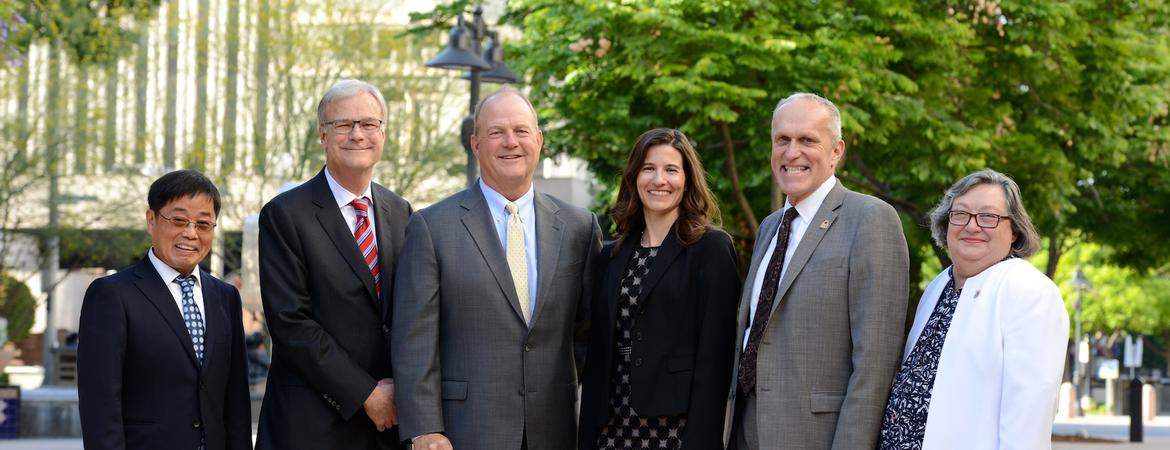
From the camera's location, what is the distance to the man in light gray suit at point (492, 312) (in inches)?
230

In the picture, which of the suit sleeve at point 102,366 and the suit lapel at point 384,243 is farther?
the suit lapel at point 384,243

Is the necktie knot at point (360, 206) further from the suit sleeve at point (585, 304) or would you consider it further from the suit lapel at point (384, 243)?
the suit sleeve at point (585, 304)

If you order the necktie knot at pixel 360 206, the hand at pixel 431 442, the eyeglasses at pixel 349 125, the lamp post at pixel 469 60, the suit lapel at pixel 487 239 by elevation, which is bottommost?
the hand at pixel 431 442

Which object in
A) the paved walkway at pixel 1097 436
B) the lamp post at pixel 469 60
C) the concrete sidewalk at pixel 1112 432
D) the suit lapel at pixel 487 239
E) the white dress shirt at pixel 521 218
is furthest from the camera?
the concrete sidewalk at pixel 1112 432

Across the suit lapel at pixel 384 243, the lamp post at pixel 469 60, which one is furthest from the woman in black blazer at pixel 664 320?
the lamp post at pixel 469 60

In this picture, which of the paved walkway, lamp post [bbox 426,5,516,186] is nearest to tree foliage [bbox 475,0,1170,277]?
lamp post [bbox 426,5,516,186]

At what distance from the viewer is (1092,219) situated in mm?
25031

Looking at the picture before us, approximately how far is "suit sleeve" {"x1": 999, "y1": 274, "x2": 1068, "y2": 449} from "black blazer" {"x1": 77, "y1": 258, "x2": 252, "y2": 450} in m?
3.03

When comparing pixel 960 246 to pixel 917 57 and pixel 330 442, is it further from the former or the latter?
pixel 917 57

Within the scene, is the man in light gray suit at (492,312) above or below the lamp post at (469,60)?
below

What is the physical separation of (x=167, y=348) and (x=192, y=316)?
0.65ft

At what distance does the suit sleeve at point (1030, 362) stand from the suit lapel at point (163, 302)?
3.10 metres

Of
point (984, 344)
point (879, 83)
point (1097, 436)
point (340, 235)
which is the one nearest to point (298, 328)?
point (340, 235)

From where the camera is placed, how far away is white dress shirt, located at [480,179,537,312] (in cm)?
608
